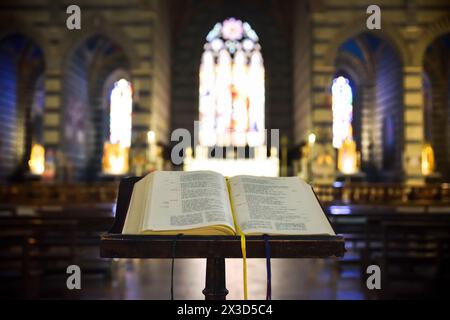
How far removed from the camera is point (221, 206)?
2.37 metres

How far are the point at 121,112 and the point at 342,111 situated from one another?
1136cm

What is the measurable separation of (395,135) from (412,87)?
7.48ft

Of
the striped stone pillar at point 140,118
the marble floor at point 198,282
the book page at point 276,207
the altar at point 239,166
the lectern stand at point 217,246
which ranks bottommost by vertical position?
the marble floor at point 198,282

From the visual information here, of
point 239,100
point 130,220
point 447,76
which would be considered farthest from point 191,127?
point 130,220

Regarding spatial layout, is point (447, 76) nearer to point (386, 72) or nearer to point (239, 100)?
point (386, 72)

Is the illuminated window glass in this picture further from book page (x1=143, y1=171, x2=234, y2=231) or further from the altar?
book page (x1=143, y1=171, x2=234, y2=231)

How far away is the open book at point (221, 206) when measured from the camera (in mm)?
2258

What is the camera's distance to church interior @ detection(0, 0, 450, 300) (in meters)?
6.32

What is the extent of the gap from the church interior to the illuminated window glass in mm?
74

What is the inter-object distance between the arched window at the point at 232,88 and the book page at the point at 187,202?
2121 centimetres

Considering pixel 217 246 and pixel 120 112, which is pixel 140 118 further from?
pixel 217 246

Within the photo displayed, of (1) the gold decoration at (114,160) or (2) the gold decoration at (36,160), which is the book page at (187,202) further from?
(2) the gold decoration at (36,160)

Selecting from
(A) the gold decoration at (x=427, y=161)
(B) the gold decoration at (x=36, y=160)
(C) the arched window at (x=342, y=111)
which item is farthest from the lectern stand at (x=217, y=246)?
(C) the arched window at (x=342, y=111)

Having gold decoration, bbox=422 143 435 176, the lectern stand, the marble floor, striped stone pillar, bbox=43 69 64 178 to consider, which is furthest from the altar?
the lectern stand
